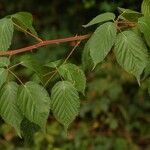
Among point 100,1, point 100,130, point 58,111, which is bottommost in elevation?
point 100,130

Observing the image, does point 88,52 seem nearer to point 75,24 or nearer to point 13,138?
point 13,138

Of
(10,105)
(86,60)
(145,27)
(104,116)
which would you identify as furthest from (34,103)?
(104,116)

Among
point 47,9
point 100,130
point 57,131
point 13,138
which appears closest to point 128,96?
point 100,130

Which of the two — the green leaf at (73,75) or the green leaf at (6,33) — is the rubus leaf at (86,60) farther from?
the green leaf at (6,33)

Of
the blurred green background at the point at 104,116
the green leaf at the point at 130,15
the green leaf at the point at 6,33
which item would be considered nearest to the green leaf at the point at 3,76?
the green leaf at the point at 6,33

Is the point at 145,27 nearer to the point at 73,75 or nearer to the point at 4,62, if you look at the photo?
the point at 73,75

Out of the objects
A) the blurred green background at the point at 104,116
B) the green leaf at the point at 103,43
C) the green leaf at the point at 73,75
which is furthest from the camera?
the blurred green background at the point at 104,116
